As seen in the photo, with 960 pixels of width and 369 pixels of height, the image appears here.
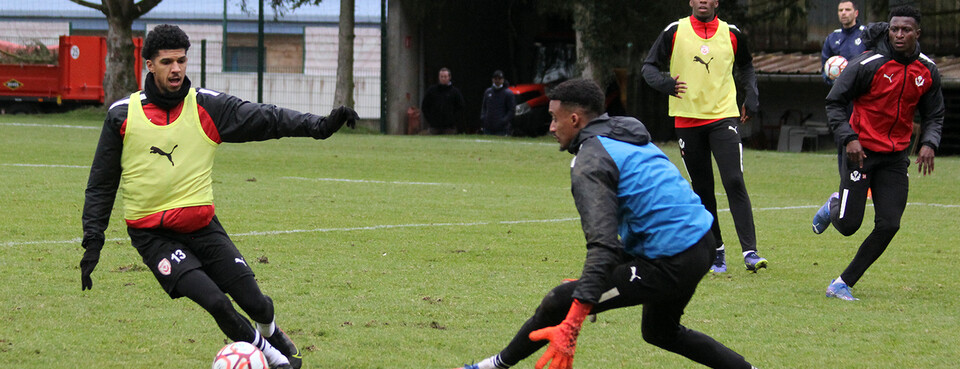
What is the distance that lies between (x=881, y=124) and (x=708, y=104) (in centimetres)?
140

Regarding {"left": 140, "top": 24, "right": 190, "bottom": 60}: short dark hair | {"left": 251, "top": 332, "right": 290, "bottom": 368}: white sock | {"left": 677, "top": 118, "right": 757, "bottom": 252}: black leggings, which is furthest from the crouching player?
{"left": 677, "top": 118, "right": 757, "bottom": 252}: black leggings

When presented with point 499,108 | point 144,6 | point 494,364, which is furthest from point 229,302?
point 144,6

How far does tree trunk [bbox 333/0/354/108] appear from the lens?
27.2 metres

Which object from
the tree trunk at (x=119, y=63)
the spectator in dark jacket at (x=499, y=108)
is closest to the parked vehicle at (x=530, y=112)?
the spectator in dark jacket at (x=499, y=108)

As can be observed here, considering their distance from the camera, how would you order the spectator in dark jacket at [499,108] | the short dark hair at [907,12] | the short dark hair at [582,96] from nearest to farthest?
the short dark hair at [582,96]
the short dark hair at [907,12]
the spectator in dark jacket at [499,108]

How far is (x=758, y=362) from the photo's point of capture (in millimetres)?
5617

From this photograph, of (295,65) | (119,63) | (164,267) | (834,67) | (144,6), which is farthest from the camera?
(295,65)

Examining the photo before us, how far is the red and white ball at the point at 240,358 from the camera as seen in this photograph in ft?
16.3

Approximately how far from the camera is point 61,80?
31.1m

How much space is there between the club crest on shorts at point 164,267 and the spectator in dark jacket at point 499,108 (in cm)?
2142

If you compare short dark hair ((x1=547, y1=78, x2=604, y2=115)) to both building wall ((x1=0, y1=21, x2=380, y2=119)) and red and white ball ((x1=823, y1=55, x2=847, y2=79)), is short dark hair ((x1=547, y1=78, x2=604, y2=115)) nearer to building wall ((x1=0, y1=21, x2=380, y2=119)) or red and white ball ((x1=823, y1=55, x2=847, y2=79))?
red and white ball ((x1=823, y1=55, x2=847, y2=79))

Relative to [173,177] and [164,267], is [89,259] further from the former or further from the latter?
[173,177]

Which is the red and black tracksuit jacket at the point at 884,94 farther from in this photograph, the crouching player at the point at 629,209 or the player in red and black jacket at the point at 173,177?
the player in red and black jacket at the point at 173,177

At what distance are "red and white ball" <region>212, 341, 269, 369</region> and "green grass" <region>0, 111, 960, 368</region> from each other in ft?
1.63
